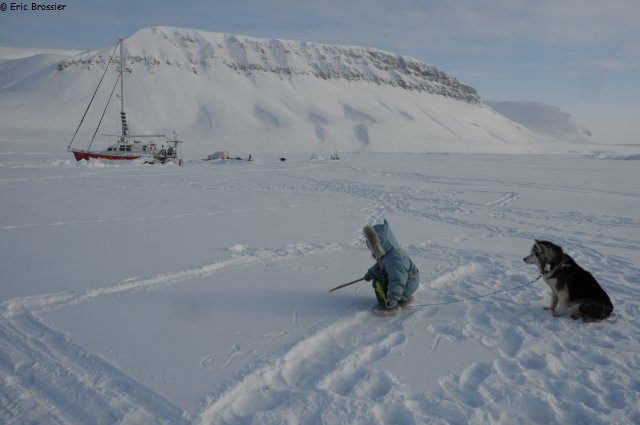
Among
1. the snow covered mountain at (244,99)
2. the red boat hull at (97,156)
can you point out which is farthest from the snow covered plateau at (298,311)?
the snow covered mountain at (244,99)

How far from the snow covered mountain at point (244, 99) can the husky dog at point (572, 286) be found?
52106 mm

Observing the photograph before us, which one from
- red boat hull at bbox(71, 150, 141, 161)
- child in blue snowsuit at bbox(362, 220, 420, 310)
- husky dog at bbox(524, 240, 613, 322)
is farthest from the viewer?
red boat hull at bbox(71, 150, 141, 161)

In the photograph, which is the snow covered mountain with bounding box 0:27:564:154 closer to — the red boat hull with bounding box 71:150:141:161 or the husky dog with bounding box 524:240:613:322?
the red boat hull with bounding box 71:150:141:161

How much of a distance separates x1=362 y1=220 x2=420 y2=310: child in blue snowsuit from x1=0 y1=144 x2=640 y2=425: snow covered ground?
0.26 metres

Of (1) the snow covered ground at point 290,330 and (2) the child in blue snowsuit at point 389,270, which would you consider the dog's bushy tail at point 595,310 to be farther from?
(2) the child in blue snowsuit at point 389,270

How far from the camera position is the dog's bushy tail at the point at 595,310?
4383 mm

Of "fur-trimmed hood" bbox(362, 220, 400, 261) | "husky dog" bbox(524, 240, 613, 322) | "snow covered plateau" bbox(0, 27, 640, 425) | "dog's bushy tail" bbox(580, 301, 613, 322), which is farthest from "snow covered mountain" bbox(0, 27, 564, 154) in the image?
"dog's bushy tail" bbox(580, 301, 613, 322)

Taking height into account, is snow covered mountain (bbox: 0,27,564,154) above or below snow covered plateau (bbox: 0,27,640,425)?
above

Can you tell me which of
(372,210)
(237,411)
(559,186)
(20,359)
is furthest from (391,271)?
(559,186)

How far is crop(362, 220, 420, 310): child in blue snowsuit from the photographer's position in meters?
4.51

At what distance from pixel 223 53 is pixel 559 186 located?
95408mm

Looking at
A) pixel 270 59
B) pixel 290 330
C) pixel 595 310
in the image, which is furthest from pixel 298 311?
pixel 270 59

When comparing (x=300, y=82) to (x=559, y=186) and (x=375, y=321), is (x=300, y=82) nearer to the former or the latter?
(x=559, y=186)

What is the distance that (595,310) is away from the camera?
14.4 ft
